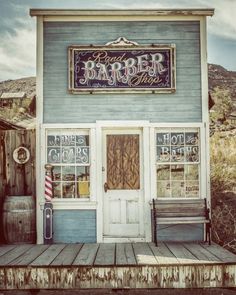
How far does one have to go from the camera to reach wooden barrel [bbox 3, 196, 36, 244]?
8.98m

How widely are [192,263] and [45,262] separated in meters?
2.29

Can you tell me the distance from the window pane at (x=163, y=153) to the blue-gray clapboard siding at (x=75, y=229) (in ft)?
5.93

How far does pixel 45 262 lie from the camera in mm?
6961

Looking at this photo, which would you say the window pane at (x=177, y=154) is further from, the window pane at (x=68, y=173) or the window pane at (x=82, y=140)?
the window pane at (x=68, y=173)

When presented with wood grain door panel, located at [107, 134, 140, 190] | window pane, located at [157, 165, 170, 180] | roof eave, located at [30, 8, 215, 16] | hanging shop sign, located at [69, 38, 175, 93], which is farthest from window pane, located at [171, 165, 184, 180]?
roof eave, located at [30, 8, 215, 16]

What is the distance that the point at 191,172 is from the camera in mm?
9469

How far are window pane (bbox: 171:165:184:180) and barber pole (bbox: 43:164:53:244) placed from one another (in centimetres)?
259

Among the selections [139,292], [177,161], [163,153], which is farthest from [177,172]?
[139,292]

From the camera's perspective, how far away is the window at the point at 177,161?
944cm

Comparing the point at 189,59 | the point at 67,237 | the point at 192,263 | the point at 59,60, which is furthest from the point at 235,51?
the point at 192,263

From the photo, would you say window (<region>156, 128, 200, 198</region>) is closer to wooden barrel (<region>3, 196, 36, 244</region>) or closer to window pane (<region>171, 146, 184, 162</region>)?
window pane (<region>171, 146, 184, 162</region>)

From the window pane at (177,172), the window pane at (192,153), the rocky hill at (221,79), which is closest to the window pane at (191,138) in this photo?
the window pane at (192,153)

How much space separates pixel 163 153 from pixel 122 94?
1537 millimetres

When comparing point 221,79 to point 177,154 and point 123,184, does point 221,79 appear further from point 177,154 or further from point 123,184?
point 123,184
